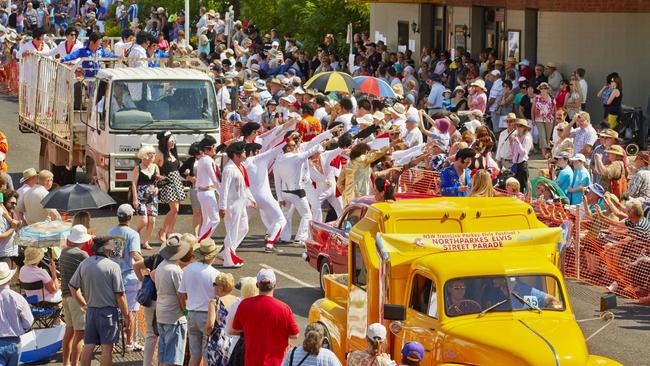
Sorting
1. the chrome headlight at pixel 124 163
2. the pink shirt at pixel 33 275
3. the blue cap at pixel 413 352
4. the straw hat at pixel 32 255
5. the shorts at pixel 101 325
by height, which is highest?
the chrome headlight at pixel 124 163

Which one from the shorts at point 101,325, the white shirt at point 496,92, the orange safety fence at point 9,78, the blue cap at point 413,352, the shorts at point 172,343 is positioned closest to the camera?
the blue cap at point 413,352

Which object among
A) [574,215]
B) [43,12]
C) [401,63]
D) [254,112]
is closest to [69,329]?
[574,215]

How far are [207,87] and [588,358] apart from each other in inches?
535

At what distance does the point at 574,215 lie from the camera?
1856 cm

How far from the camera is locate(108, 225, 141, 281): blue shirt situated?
15.0 metres

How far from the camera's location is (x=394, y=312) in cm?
1157

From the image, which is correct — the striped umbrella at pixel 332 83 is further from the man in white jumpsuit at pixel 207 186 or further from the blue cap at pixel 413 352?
the blue cap at pixel 413 352

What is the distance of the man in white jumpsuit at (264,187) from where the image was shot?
64.7 feet

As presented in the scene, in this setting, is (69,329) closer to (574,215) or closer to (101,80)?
(574,215)

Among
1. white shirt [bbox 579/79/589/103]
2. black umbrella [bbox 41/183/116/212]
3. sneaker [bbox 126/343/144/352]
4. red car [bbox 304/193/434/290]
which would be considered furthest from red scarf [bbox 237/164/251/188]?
white shirt [bbox 579/79/589/103]

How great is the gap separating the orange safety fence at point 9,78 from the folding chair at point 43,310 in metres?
28.7

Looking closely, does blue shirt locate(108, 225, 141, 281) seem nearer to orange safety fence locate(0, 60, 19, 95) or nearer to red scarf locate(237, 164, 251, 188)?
red scarf locate(237, 164, 251, 188)

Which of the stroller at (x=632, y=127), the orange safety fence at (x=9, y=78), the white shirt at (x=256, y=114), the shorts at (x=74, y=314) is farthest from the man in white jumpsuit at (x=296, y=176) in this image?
the orange safety fence at (x=9, y=78)

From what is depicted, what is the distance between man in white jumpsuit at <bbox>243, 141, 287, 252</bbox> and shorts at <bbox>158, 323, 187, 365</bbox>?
252 inches
